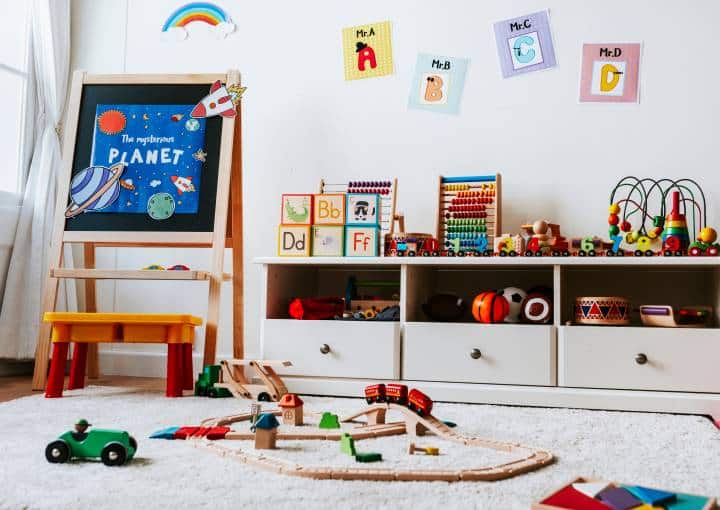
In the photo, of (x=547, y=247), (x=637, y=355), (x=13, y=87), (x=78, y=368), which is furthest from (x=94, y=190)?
(x=637, y=355)

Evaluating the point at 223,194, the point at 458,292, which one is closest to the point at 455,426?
the point at 458,292

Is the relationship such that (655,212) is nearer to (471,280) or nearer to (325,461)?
(471,280)

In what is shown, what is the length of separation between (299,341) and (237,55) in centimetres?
119

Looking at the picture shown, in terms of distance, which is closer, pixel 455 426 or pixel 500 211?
pixel 455 426

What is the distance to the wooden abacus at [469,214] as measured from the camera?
7.40 feet

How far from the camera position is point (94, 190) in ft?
7.43

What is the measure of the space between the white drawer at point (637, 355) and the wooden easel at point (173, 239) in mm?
1043

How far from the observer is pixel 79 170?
2.31 meters

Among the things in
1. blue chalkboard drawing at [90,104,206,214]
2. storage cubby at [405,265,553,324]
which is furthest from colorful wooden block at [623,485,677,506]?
blue chalkboard drawing at [90,104,206,214]

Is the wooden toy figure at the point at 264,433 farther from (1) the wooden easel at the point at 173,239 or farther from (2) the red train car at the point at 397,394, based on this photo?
(1) the wooden easel at the point at 173,239

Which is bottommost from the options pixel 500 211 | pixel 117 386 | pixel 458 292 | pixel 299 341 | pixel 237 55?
pixel 117 386

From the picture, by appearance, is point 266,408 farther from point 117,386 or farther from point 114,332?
point 117,386

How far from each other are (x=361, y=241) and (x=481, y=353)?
495 millimetres

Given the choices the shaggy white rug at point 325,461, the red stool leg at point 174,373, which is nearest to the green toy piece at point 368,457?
the shaggy white rug at point 325,461
